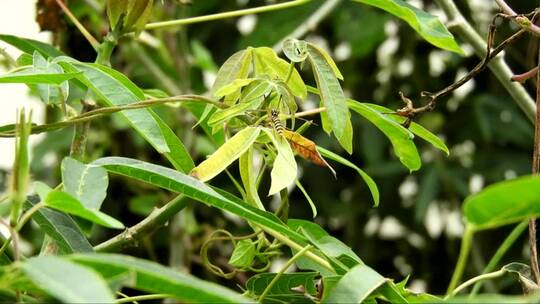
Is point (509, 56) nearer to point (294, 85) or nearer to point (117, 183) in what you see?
point (117, 183)

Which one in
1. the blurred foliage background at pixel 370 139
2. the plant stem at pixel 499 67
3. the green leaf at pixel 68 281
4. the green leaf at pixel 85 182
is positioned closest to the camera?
the green leaf at pixel 68 281

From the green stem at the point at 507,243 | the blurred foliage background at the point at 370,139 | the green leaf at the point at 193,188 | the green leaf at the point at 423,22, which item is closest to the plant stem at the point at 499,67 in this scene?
the green leaf at the point at 423,22

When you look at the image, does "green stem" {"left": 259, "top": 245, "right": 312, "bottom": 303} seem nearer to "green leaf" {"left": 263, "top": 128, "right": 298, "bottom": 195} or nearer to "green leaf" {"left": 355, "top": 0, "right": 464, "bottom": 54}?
"green leaf" {"left": 263, "top": 128, "right": 298, "bottom": 195}

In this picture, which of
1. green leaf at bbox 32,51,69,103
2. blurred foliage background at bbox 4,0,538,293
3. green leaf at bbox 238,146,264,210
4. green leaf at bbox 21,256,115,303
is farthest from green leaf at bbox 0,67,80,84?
blurred foliage background at bbox 4,0,538,293

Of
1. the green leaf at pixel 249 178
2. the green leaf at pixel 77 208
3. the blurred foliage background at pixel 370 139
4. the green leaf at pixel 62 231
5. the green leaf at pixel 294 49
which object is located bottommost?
the blurred foliage background at pixel 370 139

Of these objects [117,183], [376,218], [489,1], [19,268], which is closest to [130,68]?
Result: [117,183]

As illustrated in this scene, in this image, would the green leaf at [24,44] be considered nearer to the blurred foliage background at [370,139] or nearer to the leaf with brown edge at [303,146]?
the leaf with brown edge at [303,146]

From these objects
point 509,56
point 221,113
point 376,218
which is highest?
point 221,113
